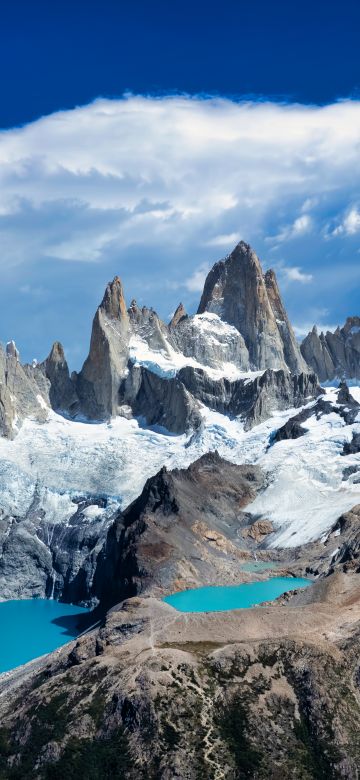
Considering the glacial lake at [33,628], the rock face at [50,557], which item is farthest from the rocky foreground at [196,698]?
the rock face at [50,557]

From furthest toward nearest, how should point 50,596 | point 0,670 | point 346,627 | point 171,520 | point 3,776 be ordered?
point 50,596
point 171,520
point 0,670
point 346,627
point 3,776

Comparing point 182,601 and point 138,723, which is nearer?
point 138,723

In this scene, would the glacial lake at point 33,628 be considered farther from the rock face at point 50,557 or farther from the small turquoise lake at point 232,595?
the small turquoise lake at point 232,595

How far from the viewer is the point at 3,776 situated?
74.6 metres

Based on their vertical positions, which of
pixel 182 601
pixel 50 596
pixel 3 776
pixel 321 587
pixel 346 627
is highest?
pixel 50 596

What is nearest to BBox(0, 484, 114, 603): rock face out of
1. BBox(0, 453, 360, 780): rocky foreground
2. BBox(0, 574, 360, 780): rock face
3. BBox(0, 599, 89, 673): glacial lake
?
BBox(0, 599, 89, 673): glacial lake

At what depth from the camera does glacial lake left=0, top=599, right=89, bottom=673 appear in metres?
137

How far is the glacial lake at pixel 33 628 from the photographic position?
137 m

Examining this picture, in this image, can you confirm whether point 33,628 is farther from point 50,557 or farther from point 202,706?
point 202,706

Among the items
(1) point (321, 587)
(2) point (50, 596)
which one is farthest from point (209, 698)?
(2) point (50, 596)

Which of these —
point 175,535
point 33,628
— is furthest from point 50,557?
point 175,535

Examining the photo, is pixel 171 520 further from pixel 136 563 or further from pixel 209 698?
pixel 209 698

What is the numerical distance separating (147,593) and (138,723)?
6816 cm

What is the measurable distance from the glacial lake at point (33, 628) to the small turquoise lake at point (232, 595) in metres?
15.1
